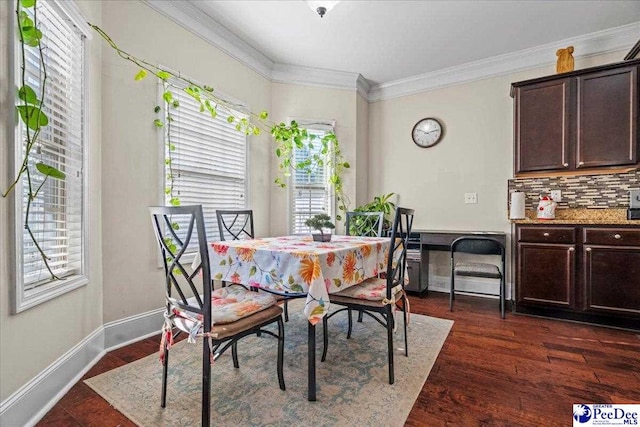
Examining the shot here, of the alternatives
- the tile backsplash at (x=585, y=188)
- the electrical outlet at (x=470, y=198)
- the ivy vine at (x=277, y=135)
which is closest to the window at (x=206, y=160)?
the ivy vine at (x=277, y=135)

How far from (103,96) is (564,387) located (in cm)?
340

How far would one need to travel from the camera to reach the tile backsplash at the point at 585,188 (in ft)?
9.56

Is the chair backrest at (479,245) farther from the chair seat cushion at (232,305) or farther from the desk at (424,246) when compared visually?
the chair seat cushion at (232,305)

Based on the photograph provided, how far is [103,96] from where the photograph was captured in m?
2.12

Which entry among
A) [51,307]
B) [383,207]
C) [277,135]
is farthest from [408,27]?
[51,307]

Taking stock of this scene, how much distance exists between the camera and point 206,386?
4.21ft

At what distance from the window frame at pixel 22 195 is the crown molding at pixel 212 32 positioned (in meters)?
0.76

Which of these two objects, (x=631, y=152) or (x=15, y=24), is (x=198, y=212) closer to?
(x=15, y=24)

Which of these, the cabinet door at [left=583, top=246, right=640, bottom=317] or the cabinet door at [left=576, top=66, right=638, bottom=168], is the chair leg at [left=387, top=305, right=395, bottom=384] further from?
the cabinet door at [left=576, top=66, right=638, bottom=168]

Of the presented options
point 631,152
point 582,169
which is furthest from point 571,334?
point 631,152

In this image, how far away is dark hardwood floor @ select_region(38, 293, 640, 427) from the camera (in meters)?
1.45

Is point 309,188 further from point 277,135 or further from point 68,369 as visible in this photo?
point 68,369

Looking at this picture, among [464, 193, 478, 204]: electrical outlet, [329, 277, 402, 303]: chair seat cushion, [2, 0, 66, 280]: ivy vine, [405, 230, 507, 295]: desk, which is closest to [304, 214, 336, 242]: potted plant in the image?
[329, 277, 402, 303]: chair seat cushion

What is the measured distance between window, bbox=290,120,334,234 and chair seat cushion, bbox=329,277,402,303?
1953mm
